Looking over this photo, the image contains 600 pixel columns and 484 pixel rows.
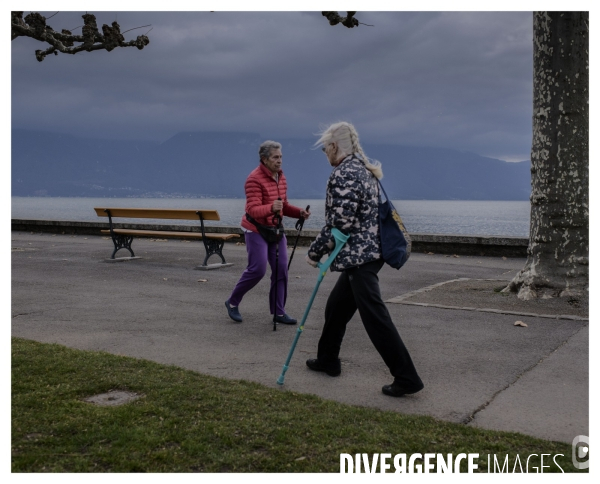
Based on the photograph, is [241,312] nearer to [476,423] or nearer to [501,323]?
[501,323]

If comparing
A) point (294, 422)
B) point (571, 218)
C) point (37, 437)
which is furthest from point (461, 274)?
point (37, 437)

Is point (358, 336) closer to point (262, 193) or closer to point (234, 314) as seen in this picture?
point (234, 314)

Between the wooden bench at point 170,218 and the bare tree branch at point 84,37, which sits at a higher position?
the bare tree branch at point 84,37

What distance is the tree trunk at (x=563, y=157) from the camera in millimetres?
8391

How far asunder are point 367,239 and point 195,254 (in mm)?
9960

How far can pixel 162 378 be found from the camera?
16.4 ft

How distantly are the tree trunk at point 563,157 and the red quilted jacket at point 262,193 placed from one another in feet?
11.5

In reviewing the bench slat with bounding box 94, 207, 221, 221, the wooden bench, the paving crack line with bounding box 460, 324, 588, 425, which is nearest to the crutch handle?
the paving crack line with bounding box 460, 324, 588, 425

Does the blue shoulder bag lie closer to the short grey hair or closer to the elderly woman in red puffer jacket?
the elderly woman in red puffer jacket

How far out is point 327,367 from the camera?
5.34 m

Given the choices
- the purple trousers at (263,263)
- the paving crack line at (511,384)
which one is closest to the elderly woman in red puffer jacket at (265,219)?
the purple trousers at (263,263)

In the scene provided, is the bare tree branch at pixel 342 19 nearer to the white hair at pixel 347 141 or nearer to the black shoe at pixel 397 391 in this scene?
the white hair at pixel 347 141

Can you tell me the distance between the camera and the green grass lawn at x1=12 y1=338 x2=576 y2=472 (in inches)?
140

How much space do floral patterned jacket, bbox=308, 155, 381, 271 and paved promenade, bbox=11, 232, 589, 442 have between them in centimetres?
101
